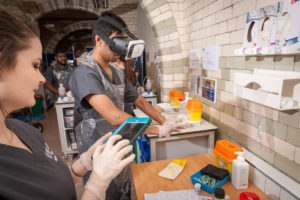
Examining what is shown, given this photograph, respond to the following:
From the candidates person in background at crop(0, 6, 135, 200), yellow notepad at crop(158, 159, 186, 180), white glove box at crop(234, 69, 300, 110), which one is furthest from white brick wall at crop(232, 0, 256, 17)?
person in background at crop(0, 6, 135, 200)

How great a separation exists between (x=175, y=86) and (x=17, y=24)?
2170 millimetres

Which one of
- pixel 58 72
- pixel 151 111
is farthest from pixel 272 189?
pixel 58 72

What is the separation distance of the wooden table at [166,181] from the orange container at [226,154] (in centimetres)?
11

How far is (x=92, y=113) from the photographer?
4.97 ft

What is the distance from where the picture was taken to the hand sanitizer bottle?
1119 millimetres

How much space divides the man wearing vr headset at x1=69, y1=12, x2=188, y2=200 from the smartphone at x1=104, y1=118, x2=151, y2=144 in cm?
23

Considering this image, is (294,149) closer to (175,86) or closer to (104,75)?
(104,75)

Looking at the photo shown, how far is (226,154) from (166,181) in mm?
444

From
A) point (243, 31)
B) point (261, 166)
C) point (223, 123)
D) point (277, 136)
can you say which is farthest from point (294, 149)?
point (243, 31)

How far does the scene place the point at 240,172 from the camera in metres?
1.12

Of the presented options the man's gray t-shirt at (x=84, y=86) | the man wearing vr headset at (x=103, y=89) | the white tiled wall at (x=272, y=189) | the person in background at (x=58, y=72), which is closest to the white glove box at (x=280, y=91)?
the white tiled wall at (x=272, y=189)

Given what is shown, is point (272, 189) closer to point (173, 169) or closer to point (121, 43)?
point (173, 169)

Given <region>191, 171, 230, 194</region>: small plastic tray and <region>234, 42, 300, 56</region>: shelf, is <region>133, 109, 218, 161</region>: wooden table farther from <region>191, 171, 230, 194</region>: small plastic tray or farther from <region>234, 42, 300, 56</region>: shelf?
<region>234, 42, 300, 56</region>: shelf

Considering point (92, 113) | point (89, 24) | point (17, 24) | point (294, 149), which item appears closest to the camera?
point (17, 24)
